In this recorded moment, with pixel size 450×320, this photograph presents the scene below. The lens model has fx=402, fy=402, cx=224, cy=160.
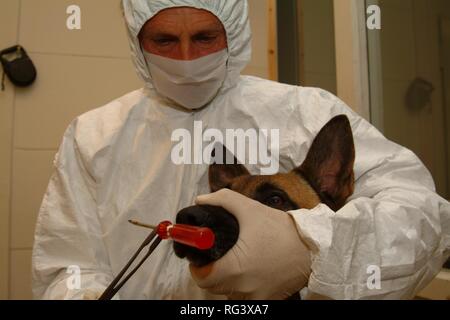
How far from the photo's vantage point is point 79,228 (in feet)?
3.09

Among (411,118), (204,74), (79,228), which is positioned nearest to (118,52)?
(204,74)

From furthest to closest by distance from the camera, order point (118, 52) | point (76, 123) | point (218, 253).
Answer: point (118, 52) → point (76, 123) → point (218, 253)

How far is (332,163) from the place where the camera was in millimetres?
867

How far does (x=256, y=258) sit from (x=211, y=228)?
10cm

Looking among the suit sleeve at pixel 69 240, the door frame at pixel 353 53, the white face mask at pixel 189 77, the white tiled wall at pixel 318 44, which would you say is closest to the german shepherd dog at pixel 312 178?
the white face mask at pixel 189 77

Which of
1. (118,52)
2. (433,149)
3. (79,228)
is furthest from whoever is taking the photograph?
(118,52)

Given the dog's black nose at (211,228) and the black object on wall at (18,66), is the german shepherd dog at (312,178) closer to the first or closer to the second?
the dog's black nose at (211,228)

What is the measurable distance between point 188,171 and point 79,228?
287mm

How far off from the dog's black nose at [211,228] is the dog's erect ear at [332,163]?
13.4 inches

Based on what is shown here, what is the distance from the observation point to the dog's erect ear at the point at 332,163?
0.82 meters

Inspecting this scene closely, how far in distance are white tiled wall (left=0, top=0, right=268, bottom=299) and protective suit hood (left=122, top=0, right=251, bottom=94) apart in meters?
0.72

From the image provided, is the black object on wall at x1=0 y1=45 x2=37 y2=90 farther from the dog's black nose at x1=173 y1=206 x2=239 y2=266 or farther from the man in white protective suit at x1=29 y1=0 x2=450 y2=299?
the dog's black nose at x1=173 y1=206 x2=239 y2=266
